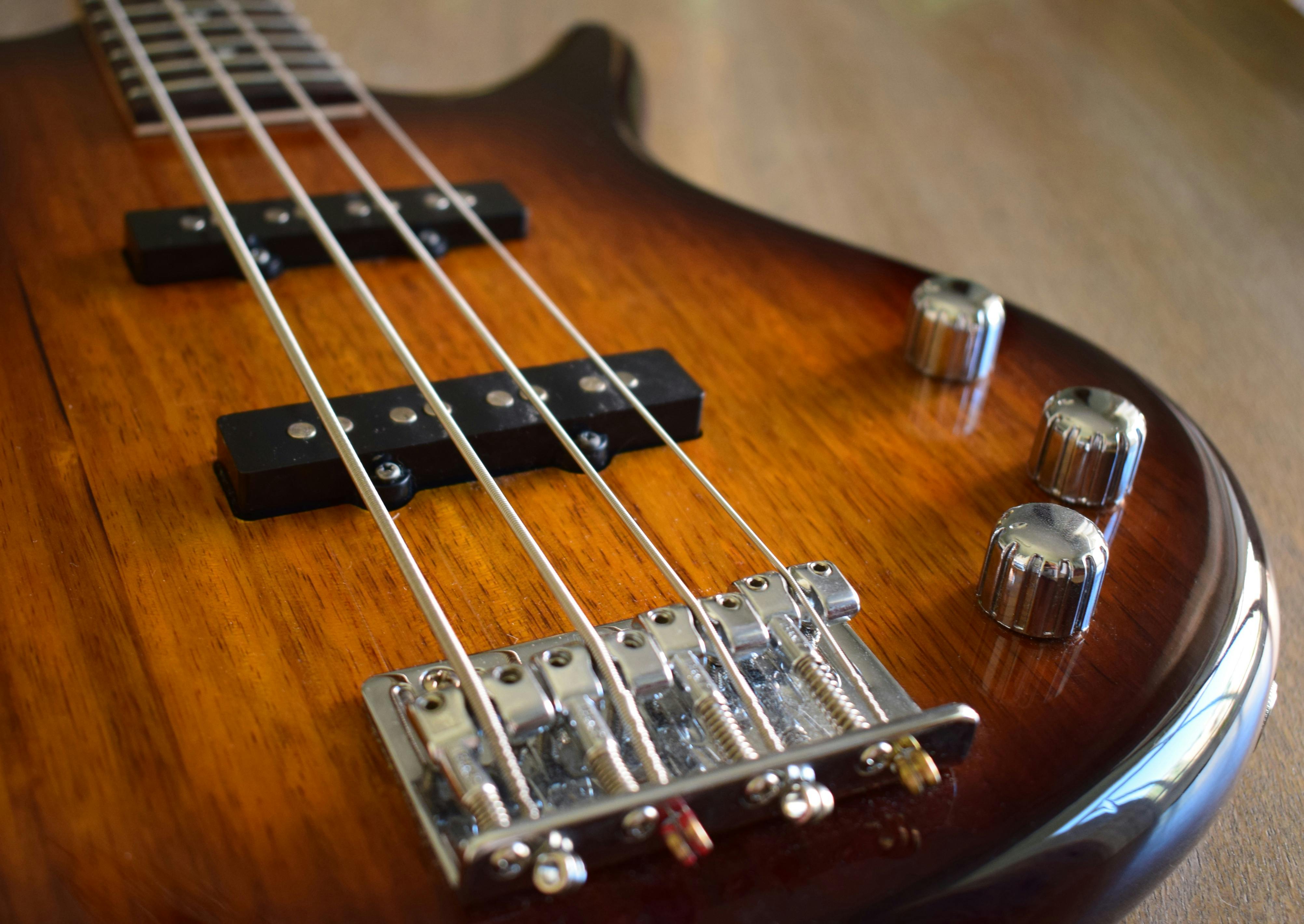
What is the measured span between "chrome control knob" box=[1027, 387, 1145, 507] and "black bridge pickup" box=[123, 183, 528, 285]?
0.43m

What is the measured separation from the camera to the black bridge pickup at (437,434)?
0.58 metres

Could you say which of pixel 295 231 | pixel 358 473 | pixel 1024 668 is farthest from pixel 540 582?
pixel 295 231

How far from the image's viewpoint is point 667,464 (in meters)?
0.65

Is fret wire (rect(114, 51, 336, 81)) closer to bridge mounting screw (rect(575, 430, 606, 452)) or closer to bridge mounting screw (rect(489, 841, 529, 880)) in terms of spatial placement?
bridge mounting screw (rect(575, 430, 606, 452))

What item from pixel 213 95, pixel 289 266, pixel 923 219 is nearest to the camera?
pixel 289 266

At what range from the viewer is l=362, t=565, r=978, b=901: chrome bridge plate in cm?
39

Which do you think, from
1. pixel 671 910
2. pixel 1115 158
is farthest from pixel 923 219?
pixel 671 910

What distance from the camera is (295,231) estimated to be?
0.81 m

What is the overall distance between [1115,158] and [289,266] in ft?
3.06

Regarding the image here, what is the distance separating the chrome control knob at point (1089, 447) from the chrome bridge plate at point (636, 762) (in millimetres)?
183

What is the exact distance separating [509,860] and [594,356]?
0.36 meters

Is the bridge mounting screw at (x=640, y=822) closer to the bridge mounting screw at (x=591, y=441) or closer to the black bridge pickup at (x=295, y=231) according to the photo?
the bridge mounting screw at (x=591, y=441)

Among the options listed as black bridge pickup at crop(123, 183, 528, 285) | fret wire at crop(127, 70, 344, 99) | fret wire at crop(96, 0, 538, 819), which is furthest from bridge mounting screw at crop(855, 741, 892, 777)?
fret wire at crop(127, 70, 344, 99)

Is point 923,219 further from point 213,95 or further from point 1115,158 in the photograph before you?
point 213,95
